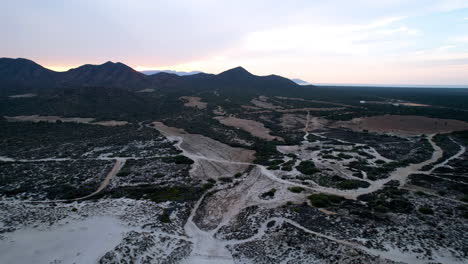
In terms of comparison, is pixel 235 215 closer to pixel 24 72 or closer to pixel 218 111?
pixel 218 111

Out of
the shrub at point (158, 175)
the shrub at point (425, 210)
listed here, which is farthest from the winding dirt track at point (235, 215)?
the shrub at point (158, 175)

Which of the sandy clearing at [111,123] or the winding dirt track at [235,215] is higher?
the sandy clearing at [111,123]

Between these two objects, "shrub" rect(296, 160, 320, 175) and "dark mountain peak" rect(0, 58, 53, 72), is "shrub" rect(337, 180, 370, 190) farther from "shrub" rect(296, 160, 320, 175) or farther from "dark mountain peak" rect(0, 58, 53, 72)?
"dark mountain peak" rect(0, 58, 53, 72)

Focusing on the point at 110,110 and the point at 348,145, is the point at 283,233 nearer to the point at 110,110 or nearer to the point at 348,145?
the point at 348,145

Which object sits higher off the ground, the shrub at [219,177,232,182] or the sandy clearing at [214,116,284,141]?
the sandy clearing at [214,116,284,141]

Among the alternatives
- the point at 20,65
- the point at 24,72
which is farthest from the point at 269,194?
the point at 20,65

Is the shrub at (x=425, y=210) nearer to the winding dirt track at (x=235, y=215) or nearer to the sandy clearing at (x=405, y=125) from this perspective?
the winding dirt track at (x=235, y=215)

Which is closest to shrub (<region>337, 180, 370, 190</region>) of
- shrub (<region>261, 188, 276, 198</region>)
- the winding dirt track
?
the winding dirt track

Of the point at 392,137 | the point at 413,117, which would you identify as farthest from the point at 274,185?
the point at 413,117
